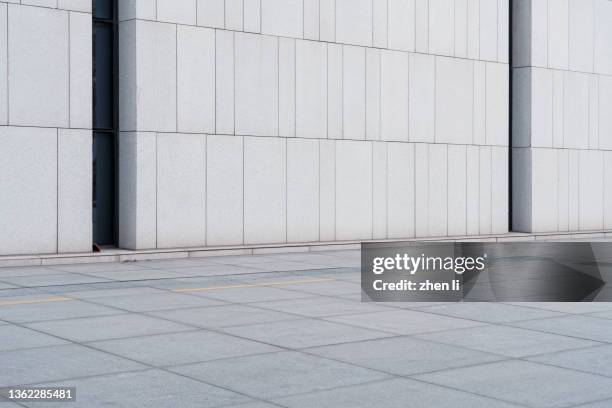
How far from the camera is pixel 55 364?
949 centimetres

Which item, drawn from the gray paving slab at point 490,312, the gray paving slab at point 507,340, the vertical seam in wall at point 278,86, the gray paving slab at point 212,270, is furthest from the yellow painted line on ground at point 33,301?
the vertical seam in wall at point 278,86

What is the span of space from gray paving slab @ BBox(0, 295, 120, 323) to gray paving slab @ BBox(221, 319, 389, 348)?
2.26m

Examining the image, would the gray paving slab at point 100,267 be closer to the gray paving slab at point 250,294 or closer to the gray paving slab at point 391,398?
the gray paving slab at point 250,294

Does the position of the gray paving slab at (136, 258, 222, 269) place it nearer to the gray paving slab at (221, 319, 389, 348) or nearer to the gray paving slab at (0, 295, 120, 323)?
the gray paving slab at (0, 295, 120, 323)

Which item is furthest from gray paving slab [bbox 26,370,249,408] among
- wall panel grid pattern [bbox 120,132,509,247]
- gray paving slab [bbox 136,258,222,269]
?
wall panel grid pattern [bbox 120,132,509,247]

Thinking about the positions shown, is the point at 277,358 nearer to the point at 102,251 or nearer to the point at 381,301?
the point at 381,301

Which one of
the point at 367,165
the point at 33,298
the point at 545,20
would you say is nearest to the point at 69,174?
the point at 33,298

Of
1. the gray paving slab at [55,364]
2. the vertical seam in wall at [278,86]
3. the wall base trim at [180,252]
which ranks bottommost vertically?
the gray paving slab at [55,364]

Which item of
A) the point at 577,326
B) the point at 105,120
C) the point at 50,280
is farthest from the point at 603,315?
the point at 105,120

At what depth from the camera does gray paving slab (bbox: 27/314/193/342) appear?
36.8ft

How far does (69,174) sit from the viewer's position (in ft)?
67.2

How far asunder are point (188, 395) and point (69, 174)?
1300 cm

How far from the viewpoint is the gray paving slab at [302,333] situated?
10969 millimetres

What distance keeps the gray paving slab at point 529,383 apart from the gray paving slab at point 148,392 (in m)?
2.05
